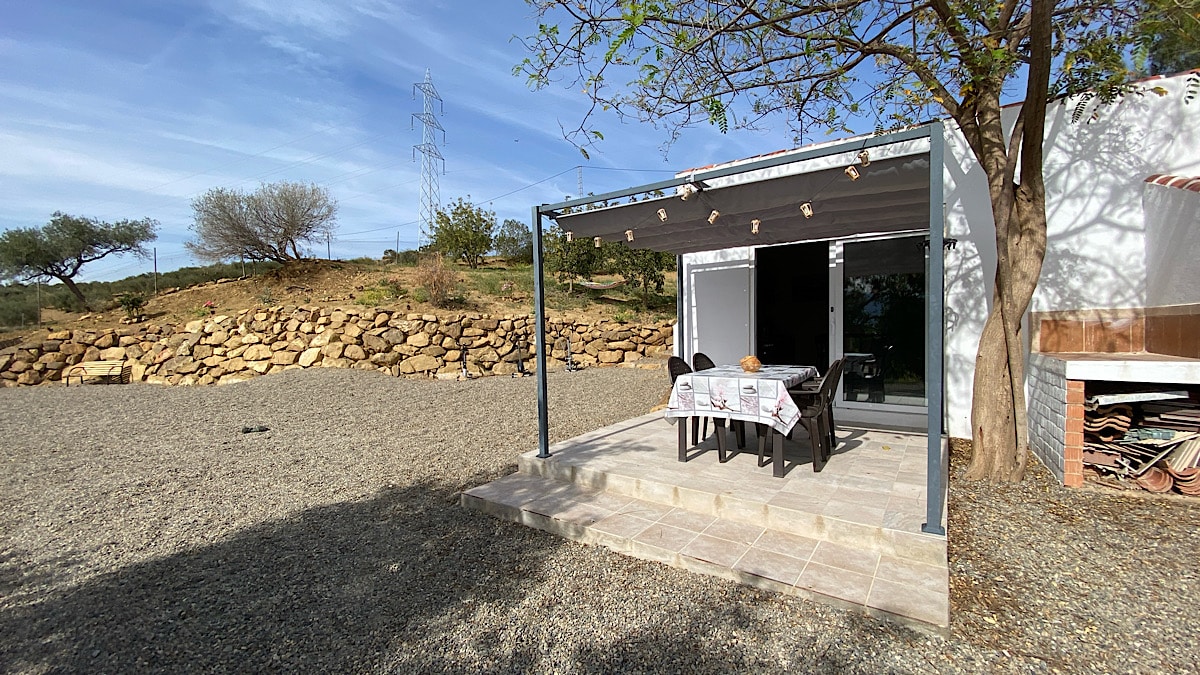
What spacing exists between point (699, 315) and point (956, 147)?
331cm

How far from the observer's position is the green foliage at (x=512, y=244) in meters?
22.4

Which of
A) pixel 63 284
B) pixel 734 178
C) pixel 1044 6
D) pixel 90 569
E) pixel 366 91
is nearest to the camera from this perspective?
pixel 90 569

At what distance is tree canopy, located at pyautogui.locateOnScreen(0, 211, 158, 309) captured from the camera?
46.0 feet

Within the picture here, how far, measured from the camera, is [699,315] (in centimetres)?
704

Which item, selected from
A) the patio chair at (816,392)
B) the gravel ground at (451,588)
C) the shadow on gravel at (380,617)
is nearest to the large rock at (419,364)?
the gravel ground at (451,588)

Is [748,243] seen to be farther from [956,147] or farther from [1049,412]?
[1049,412]

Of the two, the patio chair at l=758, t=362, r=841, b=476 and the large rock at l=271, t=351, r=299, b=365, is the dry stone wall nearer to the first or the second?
the large rock at l=271, t=351, r=299, b=365

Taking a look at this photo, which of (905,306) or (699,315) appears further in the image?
(699,315)

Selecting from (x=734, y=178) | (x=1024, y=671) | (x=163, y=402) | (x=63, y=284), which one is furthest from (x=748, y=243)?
(x=63, y=284)

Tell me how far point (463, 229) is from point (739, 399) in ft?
50.6

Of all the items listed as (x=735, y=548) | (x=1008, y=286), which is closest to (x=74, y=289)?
(x=735, y=548)

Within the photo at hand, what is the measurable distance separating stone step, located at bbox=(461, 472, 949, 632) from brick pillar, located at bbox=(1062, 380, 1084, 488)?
197 cm

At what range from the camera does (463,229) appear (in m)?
17.5

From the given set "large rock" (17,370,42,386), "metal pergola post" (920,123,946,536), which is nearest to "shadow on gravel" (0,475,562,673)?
"metal pergola post" (920,123,946,536)
